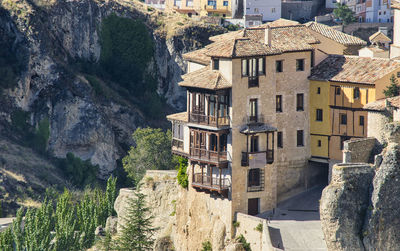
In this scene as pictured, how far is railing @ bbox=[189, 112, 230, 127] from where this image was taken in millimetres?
94562

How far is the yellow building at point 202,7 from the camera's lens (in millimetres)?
178750

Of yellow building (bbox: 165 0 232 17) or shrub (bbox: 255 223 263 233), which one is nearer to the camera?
shrub (bbox: 255 223 263 233)

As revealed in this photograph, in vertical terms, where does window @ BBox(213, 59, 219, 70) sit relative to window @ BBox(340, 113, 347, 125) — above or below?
above

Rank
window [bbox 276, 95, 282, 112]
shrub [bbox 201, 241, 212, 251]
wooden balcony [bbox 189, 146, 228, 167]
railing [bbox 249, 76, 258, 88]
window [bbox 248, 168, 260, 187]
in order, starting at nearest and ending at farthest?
wooden balcony [bbox 189, 146, 228, 167] < railing [bbox 249, 76, 258, 88] < window [bbox 248, 168, 260, 187] < shrub [bbox 201, 241, 212, 251] < window [bbox 276, 95, 282, 112]

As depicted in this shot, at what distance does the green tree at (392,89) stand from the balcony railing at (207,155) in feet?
41.6

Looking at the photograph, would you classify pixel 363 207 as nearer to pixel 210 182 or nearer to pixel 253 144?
pixel 253 144

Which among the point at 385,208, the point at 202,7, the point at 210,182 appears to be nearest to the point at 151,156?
the point at 210,182

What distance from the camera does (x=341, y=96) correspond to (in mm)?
97875

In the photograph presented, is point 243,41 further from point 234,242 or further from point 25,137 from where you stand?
point 25,137

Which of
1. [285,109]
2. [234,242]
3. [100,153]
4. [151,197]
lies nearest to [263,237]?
[234,242]

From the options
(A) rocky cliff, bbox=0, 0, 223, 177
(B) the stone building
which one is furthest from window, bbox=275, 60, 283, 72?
(A) rocky cliff, bbox=0, 0, 223, 177

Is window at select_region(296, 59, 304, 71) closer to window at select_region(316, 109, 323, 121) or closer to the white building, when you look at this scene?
window at select_region(316, 109, 323, 121)

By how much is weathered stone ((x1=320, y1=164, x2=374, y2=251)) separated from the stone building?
13.1 m

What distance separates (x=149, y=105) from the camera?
167500 millimetres
